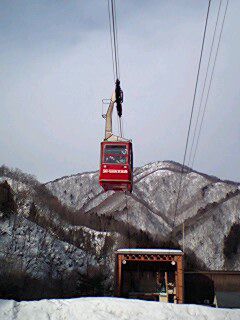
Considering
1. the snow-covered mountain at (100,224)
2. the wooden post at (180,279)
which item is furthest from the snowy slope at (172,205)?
the wooden post at (180,279)

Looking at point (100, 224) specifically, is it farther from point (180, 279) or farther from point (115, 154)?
point (115, 154)

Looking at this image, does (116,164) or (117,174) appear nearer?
(117,174)

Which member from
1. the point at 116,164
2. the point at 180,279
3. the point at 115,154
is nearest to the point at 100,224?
the point at 180,279

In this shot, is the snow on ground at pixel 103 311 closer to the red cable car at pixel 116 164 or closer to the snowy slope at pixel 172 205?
the red cable car at pixel 116 164

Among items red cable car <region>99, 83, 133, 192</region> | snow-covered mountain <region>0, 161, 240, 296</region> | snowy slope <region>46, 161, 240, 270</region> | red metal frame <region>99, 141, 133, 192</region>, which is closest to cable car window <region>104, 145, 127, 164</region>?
red cable car <region>99, 83, 133, 192</region>

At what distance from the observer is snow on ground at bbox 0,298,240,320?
9.88 metres

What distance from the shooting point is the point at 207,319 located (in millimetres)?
10711

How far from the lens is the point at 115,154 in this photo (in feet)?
55.3

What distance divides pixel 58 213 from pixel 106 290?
42.3 m

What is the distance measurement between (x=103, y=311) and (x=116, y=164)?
290 inches

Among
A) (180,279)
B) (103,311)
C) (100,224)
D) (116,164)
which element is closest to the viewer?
(103,311)

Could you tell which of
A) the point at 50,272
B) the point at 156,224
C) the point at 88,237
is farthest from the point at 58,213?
the point at 50,272

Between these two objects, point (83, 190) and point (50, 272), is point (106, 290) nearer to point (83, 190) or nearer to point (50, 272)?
point (50, 272)

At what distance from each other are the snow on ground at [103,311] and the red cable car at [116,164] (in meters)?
6.17
